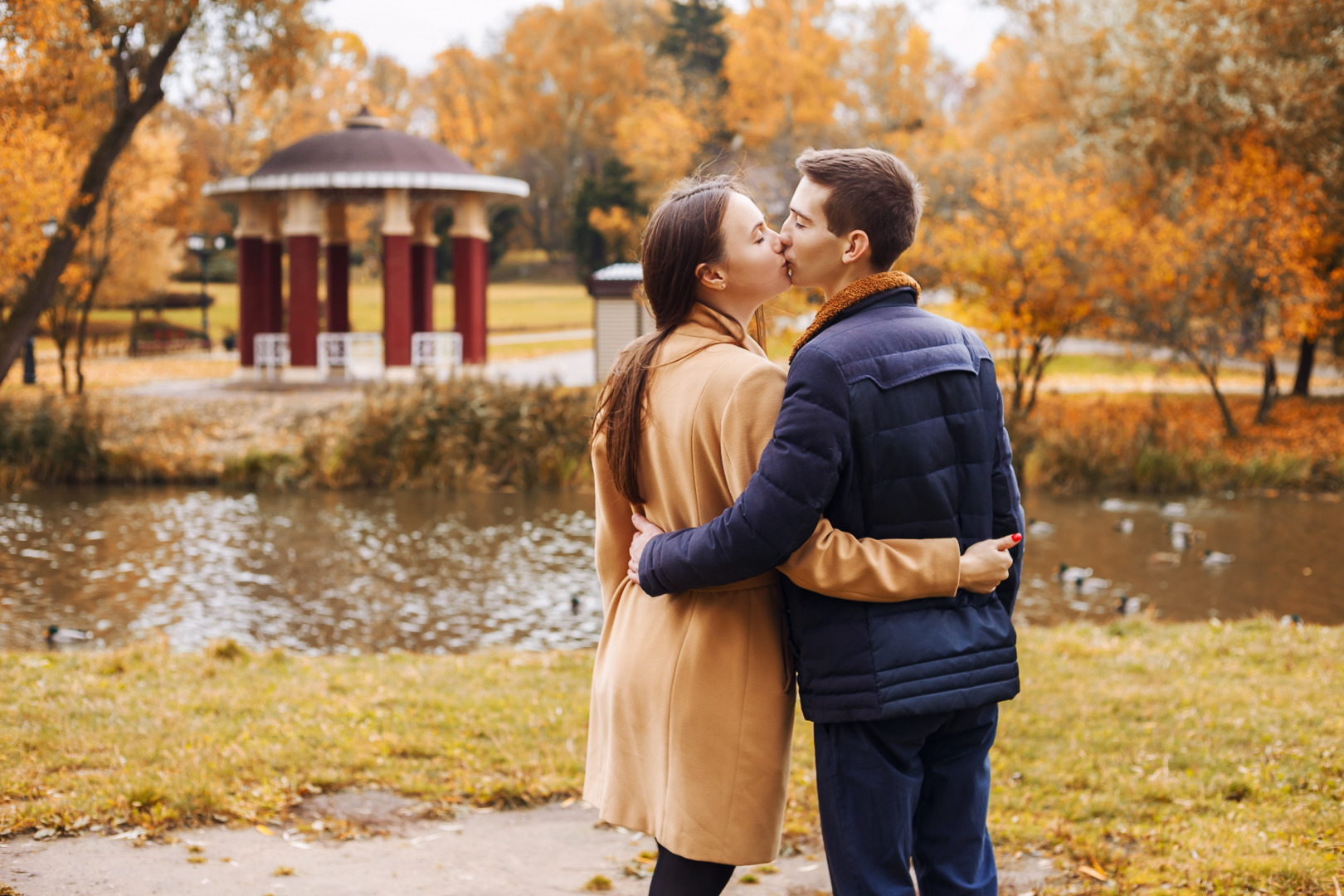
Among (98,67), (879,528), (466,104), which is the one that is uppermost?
(466,104)

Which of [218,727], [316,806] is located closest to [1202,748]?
[316,806]

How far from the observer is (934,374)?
8.03ft

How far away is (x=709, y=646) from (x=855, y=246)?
2.97 ft

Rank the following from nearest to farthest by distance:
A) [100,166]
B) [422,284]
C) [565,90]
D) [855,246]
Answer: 1. [855,246]
2. [100,166]
3. [422,284]
4. [565,90]

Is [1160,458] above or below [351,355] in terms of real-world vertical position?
below

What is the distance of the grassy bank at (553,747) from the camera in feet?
13.3

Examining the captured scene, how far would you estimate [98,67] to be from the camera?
11.4 metres

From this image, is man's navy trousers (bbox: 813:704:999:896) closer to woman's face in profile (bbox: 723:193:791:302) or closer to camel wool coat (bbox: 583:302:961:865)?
camel wool coat (bbox: 583:302:961:865)

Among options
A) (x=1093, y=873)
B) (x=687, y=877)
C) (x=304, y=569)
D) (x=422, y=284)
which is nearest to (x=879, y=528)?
(x=687, y=877)

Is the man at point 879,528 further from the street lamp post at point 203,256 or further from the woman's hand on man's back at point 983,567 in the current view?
the street lamp post at point 203,256

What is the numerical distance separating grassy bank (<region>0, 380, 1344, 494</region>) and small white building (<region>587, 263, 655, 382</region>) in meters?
5.73

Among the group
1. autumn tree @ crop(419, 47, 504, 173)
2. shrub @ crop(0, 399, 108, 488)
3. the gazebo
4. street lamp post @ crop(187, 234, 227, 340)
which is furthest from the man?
autumn tree @ crop(419, 47, 504, 173)

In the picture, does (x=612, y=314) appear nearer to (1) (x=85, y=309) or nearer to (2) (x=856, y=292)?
(1) (x=85, y=309)

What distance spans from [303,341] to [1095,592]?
17.1 metres
